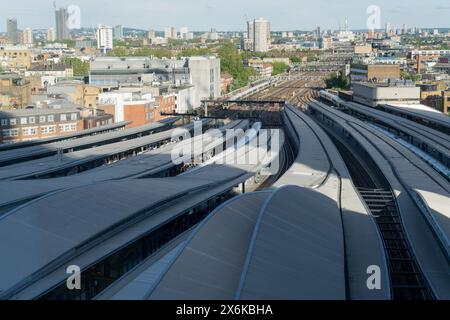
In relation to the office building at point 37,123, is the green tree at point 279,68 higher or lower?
higher

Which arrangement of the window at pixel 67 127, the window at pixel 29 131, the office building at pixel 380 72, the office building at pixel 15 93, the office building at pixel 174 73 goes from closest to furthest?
1. the window at pixel 29 131
2. the window at pixel 67 127
3. the office building at pixel 15 93
4. the office building at pixel 174 73
5. the office building at pixel 380 72

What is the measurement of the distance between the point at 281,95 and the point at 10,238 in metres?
65.4

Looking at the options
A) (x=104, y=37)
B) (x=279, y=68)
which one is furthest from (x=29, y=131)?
(x=104, y=37)

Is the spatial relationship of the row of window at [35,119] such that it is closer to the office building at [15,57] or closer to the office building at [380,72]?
the office building at [380,72]

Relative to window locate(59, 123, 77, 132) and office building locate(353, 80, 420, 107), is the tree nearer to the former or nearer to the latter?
office building locate(353, 80, 420, 107)

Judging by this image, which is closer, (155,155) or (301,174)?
(301,174)

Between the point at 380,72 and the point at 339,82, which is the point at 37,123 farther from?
the point at 339,82

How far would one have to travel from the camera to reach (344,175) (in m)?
24.3

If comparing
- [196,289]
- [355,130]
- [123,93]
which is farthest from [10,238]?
[123,93]

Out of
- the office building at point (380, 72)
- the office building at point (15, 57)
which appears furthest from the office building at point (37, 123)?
the office building at point (15, 57)

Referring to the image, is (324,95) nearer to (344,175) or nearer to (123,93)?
(123,93)

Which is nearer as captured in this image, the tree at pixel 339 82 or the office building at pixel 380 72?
the office building at pixel 380 72

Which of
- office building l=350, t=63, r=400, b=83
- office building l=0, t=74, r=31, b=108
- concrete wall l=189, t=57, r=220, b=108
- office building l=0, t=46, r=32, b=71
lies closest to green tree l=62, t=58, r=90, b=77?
office building l=0, t=46, r=32, b=71
